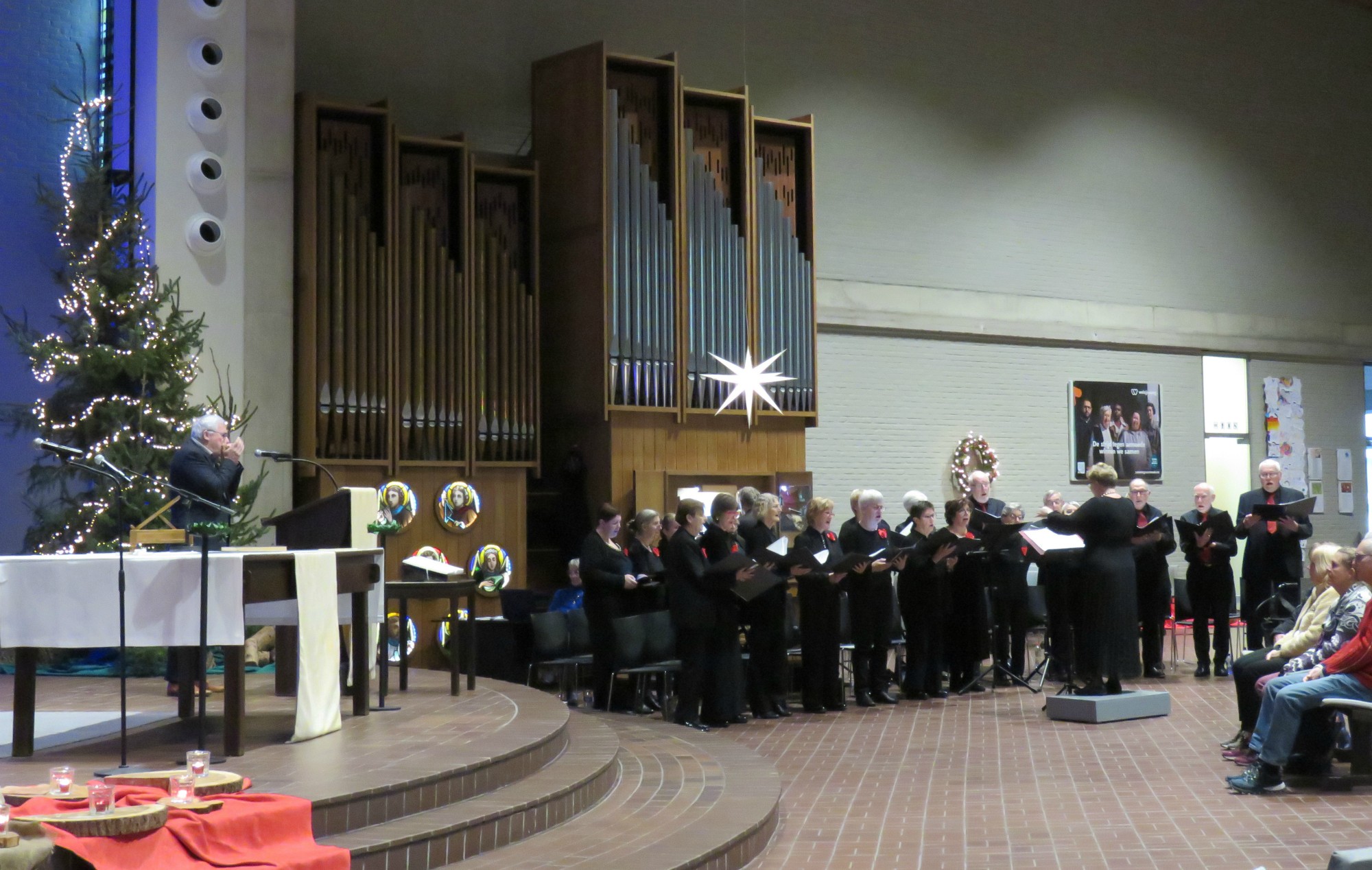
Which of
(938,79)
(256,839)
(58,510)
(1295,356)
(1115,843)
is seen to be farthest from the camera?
(1295,356)

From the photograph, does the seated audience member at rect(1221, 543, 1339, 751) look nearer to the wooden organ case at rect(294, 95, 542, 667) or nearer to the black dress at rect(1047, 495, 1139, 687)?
the black dress at rect(1047, 495, 1139, 687)

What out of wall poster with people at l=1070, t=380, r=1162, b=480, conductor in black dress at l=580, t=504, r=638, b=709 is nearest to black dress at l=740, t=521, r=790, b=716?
conductor in black dress at l=580, t=504, r=638, b=709

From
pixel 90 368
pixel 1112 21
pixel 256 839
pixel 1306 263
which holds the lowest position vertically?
pixel 256 839

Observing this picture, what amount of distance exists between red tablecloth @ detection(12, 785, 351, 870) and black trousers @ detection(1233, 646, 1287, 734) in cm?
557

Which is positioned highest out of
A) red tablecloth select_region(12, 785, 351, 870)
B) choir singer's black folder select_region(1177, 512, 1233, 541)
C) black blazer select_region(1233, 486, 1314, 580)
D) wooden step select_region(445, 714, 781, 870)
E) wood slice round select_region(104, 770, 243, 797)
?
choir singer's black folder select_region(1177, 512, 1233, 541)

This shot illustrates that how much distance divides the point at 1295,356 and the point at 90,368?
1513 cm

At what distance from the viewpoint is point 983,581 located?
11055mm

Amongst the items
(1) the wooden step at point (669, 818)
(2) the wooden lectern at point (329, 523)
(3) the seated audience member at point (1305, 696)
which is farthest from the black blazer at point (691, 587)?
(3) the seated audience member at point (1305, 696)

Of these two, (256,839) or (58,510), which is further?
(58,510)

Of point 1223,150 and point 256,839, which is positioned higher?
point 1223,150

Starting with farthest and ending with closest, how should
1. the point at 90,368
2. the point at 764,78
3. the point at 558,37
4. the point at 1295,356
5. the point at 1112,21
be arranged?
the point at 1295,356
the point at 1112,21
the point at 764,78
the point at 558,37
the point at 90,368

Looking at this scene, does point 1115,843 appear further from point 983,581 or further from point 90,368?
point 90,368

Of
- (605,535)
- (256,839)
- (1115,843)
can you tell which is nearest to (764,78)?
(605,535)

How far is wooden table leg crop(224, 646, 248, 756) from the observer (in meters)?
5.36
